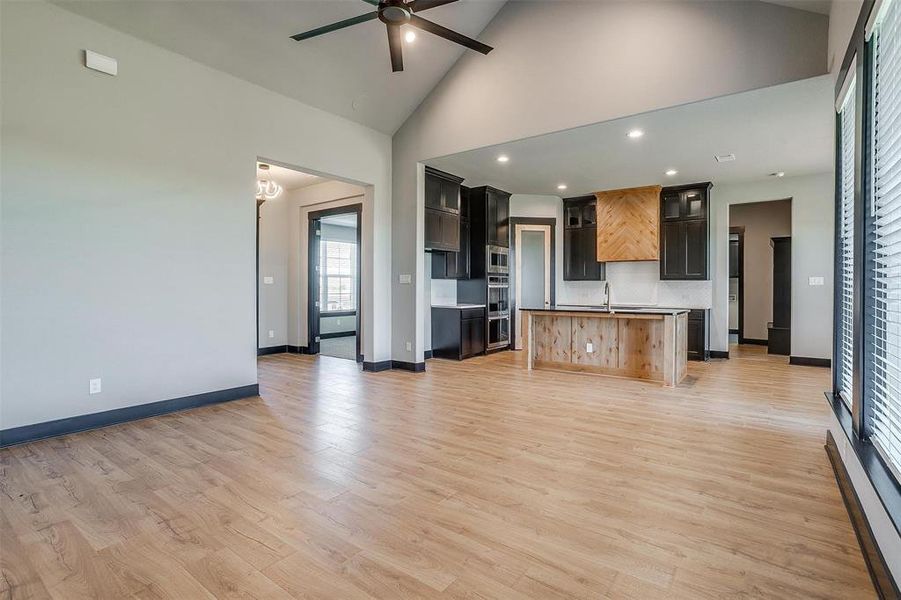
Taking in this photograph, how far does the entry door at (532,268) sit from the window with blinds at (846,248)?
5511mm

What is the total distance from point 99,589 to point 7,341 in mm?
2444

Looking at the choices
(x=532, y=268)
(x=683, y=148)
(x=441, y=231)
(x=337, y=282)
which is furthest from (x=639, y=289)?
(x=337, y=282)

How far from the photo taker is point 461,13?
15.7 ft

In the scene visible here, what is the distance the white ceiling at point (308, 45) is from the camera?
3680 mm

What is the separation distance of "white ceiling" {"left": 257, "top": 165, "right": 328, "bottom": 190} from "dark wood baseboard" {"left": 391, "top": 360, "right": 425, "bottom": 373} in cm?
293

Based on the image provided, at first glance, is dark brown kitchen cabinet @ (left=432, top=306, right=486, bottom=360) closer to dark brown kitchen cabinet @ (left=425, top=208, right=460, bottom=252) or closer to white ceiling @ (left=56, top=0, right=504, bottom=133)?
dark brown kitchen cabinet @ (left=425, top=208, right=460, bottom=252)

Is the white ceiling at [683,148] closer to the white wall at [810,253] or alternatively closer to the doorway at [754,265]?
the white wall at [810,253]

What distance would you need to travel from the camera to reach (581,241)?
8.18 metres

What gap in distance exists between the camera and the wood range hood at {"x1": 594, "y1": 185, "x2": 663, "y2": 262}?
738 cm

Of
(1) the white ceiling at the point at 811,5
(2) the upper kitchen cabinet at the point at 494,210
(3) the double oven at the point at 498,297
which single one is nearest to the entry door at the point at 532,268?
(3) the double oven at the point at 498,297

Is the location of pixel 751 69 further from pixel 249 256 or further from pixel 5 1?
pixel 5 1

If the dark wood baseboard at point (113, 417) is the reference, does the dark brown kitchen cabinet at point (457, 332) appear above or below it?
above

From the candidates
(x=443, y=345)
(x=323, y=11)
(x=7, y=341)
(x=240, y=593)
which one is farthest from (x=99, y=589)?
(x=443, y=345)

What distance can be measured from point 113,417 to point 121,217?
163cm
